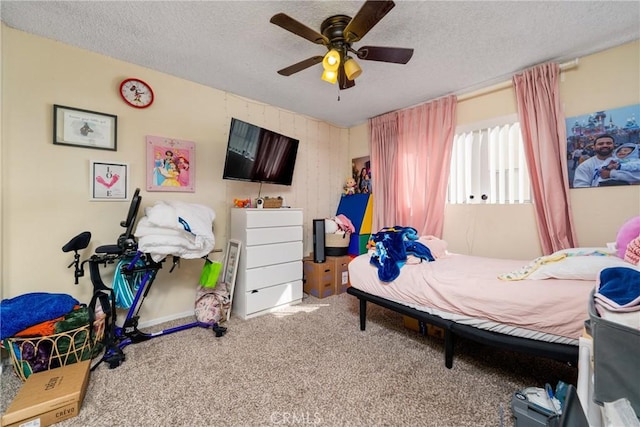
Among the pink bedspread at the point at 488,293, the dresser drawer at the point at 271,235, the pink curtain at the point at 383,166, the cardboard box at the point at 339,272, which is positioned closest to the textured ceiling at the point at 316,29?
the pink curtain at the point at 383,166

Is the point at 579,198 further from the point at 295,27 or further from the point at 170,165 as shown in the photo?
the point at 170,165

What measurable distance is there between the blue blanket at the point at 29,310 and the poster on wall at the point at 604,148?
4159mm

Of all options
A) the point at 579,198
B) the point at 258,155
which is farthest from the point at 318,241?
the point at 579,198

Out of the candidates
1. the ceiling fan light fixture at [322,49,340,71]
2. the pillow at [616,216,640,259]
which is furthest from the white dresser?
the pillow at [616,216,640,259]

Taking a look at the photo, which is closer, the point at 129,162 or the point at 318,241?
the point at 129,162

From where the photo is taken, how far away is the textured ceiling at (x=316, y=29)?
1.68 m

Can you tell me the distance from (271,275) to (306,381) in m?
1.30

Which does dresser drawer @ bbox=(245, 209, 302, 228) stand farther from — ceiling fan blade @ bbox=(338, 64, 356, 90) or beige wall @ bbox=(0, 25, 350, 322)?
ceiling fan blade @ bbox=(338, 64, 356, 90)

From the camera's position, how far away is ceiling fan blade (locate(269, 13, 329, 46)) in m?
1.40

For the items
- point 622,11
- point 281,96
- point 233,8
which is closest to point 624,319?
point 622,11

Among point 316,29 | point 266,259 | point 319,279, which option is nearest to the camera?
point 316,29

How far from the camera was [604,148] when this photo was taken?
2121 millimetres

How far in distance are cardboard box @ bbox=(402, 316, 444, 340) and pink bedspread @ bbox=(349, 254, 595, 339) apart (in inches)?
17.9

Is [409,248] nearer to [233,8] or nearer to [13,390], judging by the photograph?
[233,8]
